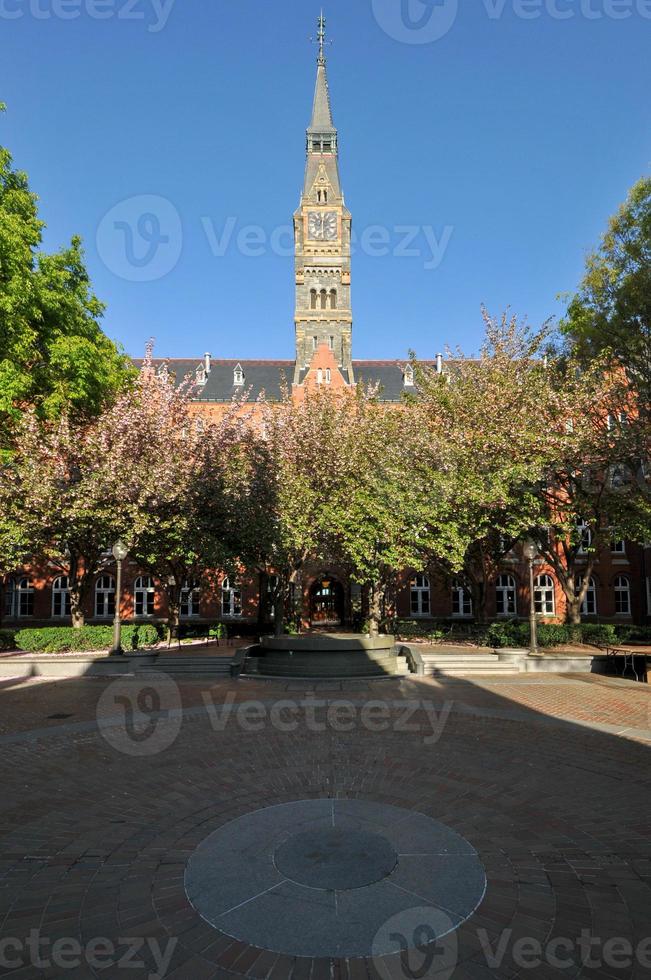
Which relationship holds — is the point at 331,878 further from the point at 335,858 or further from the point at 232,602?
the point at 232,602

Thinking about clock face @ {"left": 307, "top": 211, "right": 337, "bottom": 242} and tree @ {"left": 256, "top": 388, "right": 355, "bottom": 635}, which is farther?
clock face @ {"left": 307, "top": 211, "right": 337, "bottom": 242}

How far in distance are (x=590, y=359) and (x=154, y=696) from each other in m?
20.8

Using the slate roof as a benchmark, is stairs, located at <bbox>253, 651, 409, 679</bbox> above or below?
below

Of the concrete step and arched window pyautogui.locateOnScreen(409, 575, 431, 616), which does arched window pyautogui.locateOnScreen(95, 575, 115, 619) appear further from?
the concrete step

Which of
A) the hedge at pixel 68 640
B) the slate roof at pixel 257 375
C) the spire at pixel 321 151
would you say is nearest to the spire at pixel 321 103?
the spire at pixel 321 151

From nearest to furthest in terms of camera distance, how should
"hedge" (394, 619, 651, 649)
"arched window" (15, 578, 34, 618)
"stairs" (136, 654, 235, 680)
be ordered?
"stairs" (136, 654, 235, 680) → "hedge" (394, 619, 651, 649) → "arched window" (15, 578, 34, 618)

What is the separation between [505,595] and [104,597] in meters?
27.6

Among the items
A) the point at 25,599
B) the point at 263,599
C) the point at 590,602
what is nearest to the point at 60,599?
the point at 25,599

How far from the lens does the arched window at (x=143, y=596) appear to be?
1468 inches

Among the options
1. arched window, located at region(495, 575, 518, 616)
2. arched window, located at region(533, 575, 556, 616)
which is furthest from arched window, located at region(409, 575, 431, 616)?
arched window, located at region(533, 575, 556, 616)

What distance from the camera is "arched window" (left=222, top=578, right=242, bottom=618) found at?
122ft

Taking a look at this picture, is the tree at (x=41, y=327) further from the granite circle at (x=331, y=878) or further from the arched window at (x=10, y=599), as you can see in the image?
the arched window at (x=10, y=599)

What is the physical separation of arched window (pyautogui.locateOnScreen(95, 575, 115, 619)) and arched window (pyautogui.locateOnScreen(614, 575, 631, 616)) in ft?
112

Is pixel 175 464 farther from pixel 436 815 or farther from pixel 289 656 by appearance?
pixel 436 815
